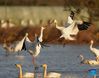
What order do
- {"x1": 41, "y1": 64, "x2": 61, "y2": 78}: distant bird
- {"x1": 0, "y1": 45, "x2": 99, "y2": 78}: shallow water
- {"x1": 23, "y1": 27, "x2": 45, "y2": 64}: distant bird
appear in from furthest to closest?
{"x1": 23, "y1": 27, "x2": 45, "y2": 64}: distant bird, {"x1": 0, "y1": 45, "x2": 99, "y2": 78}: shallow water, {"x1": 41, "y1": 64, "x2": 61, "y2": 78}: distant bird

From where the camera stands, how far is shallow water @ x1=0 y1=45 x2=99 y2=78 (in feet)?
48.5

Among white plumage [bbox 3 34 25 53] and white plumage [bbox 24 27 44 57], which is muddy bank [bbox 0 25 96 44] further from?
white plumage [bbox 24 27 44 57]

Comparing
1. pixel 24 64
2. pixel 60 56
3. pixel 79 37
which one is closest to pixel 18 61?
pixel 24 64

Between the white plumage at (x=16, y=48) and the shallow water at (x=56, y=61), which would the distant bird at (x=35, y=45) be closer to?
the shallow water at (x=56, y=61)

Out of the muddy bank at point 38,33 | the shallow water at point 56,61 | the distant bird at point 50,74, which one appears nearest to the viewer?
the distant bird at point 50,74

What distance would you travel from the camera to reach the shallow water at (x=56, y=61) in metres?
14.8

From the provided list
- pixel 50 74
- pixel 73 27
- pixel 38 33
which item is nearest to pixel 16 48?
pixel 73 27

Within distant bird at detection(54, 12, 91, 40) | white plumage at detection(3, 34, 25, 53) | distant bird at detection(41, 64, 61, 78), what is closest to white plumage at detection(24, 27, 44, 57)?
distant bird at detection(54, 12, 91, 40)

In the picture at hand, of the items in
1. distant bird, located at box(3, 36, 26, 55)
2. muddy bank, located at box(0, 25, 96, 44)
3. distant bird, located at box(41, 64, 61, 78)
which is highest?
muddy bank, located at box(0, 25, 96, 44)

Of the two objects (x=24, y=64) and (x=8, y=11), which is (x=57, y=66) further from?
(x=8, y=11)

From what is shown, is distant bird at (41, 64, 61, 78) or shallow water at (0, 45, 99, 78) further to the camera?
shallow water at (0, 45, 99, 78)

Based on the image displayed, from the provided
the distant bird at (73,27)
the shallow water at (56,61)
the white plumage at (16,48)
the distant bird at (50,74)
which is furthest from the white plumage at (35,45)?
the distant bird at (50,74)

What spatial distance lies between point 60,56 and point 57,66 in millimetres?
3117

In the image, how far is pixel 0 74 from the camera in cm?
1452
